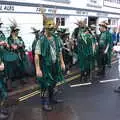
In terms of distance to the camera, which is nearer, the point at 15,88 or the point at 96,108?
the point at 96,108

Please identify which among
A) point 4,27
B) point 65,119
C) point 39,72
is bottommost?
point 65,119

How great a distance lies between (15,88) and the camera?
10.4 metres

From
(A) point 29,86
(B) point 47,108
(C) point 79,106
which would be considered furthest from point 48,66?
(A) point 29,86

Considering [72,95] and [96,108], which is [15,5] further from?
[96,108]

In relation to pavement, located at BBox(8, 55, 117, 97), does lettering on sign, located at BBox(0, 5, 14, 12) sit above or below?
above

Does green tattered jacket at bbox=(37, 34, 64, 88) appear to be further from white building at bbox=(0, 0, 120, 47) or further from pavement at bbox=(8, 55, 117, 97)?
white building at bbox=(0, 0, 120, 47)

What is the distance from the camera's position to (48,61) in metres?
8.13

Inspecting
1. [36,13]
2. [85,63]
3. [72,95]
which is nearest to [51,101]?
[72,95]

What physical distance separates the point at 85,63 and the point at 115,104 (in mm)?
3085

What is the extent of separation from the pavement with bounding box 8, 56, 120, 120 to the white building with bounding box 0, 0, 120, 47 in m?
2.40

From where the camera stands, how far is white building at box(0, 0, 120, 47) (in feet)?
39.1

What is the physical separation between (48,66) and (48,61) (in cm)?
12

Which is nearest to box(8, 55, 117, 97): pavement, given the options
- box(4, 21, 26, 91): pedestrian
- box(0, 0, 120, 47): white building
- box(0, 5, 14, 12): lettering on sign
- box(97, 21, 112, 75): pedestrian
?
box(4, 21, 26, 91): pedestrian

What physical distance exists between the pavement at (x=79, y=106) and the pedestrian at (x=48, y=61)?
1.17 feet
